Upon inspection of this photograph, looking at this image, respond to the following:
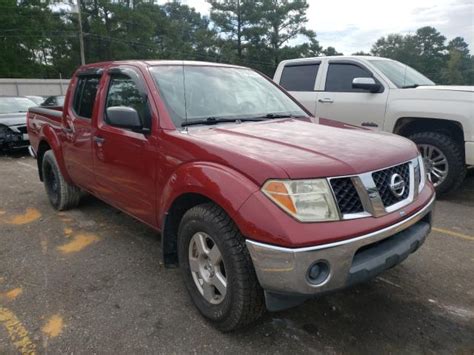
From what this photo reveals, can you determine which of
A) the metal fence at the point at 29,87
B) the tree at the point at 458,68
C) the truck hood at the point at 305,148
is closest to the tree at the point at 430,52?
the tree at the point at 458,68

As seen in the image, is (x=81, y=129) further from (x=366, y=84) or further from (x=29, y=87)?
(x=29, y=87)

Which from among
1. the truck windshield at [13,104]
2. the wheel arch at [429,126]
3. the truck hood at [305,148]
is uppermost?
the truck hood at [305,148]

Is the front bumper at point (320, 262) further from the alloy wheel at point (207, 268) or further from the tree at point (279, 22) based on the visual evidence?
the tree at point (279, 22)

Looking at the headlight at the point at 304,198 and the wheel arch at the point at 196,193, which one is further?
the wheel arch at the point at 196,193

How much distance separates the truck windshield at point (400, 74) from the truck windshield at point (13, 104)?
8.87m

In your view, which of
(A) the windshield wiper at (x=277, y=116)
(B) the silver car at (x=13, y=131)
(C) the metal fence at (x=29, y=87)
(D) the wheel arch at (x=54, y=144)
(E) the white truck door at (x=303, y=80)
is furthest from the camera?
(C) the metal fence at (x=29, y=87)

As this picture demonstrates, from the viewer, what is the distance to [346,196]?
2244 mm

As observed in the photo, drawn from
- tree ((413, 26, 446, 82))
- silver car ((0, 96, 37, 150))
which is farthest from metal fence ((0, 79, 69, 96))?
tree ((413, 26, 446, 82))

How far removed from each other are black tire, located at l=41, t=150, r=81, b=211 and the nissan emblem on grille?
3.91 metres

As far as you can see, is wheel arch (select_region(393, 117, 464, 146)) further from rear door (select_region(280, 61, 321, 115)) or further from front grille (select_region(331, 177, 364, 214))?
front grille (select_region(331, 177, 364, 214))

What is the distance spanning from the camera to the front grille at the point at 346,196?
7.26ft

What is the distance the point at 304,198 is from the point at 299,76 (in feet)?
17.9

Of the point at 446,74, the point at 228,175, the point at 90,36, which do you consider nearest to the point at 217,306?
the point at 228,175

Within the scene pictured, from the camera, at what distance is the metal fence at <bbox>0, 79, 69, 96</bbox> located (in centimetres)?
2992
